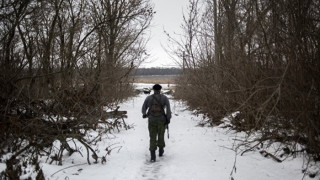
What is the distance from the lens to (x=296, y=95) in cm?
448

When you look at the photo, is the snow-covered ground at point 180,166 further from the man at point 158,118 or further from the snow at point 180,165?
the man at point 158,118

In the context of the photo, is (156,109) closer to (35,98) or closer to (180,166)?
(180,166)

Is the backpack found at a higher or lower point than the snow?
higher

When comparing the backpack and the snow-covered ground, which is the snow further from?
the backpack

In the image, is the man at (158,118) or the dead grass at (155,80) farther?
the dead grass at (155,80)

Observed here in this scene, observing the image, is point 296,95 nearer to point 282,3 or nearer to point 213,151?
point 282,3

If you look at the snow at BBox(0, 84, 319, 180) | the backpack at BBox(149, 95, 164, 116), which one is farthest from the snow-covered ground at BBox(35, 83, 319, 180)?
the backpack at BBox(149, 95, 164, 116)

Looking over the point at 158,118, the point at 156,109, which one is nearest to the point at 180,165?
the point at 158,118

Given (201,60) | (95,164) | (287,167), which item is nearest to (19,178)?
(95,164)

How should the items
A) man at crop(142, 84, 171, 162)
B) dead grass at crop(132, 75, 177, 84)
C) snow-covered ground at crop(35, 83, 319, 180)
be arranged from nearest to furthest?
1. snow-covered ground at crop(35, 83, 319, 180)
2. man at crop(142, 84, 171, 162)
3. dead grass at crop(132, 75, 177, 84)

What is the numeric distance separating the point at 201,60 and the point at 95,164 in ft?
24.7

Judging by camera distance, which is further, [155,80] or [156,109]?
[155,80]

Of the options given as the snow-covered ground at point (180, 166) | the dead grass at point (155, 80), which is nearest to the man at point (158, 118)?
the snow-covered ground at point (180, 166)

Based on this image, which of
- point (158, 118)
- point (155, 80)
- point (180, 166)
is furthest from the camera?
point (155, 80)
